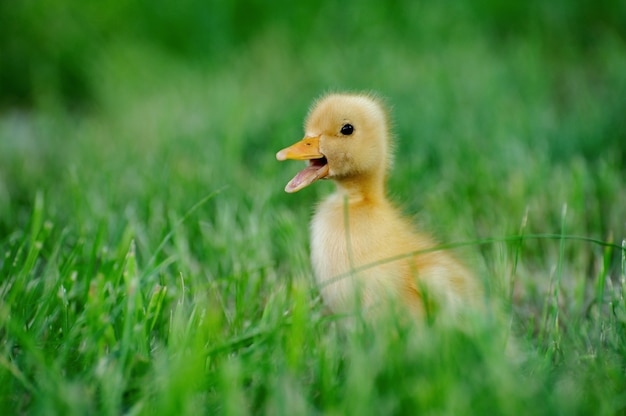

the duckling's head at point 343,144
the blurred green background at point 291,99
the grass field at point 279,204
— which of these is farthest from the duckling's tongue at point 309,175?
the blurred green background at point 291,99

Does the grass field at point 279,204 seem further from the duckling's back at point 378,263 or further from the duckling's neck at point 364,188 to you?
the duckling's neck at point 364,188

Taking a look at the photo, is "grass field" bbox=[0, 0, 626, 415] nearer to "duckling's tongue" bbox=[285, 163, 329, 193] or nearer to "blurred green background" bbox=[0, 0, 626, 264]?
"blurred green background" bbox=[0, 0, 626, 264]

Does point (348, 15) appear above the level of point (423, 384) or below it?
above

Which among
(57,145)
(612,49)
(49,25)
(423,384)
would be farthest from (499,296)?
(49,25)

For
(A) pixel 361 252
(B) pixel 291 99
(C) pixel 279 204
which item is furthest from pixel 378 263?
(B) pixel 291 99

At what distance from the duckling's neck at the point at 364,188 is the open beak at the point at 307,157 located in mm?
77

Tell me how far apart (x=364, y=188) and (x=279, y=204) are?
0.76m

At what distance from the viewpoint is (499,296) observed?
175cm

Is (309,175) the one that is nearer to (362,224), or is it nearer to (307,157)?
(307,157)

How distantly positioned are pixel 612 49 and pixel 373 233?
Result: 294 cm

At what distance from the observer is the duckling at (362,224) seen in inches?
69.0

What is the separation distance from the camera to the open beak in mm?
1910

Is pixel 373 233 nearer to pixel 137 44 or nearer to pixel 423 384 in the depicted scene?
pixel 423 384

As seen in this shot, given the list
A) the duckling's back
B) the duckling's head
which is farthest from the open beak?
the duckling's back
